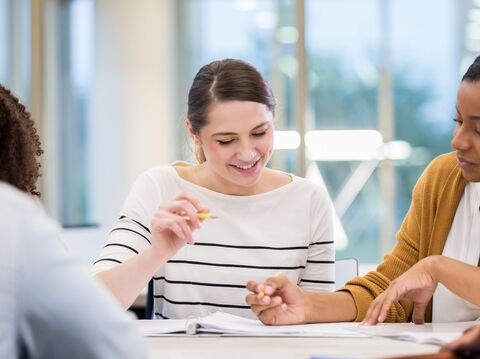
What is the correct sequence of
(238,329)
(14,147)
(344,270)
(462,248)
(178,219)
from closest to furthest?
(14,147) → (238,329) → (178,219) → (462,248) → (344,270)

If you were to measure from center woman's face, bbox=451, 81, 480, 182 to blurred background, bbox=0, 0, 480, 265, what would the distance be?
15.6ft

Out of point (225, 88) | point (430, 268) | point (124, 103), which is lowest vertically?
point (430, 268)

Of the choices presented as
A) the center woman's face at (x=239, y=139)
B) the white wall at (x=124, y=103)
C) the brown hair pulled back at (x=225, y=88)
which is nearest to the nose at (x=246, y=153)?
the center woman's face at (x=239, y=139)

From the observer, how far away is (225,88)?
210 cm

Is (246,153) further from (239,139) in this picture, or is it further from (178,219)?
(178,219)

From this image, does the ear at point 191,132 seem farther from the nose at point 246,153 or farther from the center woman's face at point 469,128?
the center woman's face at point 469,128

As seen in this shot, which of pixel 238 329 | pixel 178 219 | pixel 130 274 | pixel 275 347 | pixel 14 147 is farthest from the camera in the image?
pixel 130 274

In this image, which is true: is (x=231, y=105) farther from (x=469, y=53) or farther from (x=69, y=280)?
(x=469, y=53)

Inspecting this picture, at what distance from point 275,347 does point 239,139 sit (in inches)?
29.4

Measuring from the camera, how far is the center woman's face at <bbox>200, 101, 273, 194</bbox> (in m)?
2.05

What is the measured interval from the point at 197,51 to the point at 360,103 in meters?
1.56

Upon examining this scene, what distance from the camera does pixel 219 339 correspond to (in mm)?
1532

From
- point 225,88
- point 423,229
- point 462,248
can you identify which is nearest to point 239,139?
point 225,88

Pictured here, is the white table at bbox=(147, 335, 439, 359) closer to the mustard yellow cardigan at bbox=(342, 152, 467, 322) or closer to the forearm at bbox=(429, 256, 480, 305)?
the forearm at bbox=(429, 256, 480, 305)
